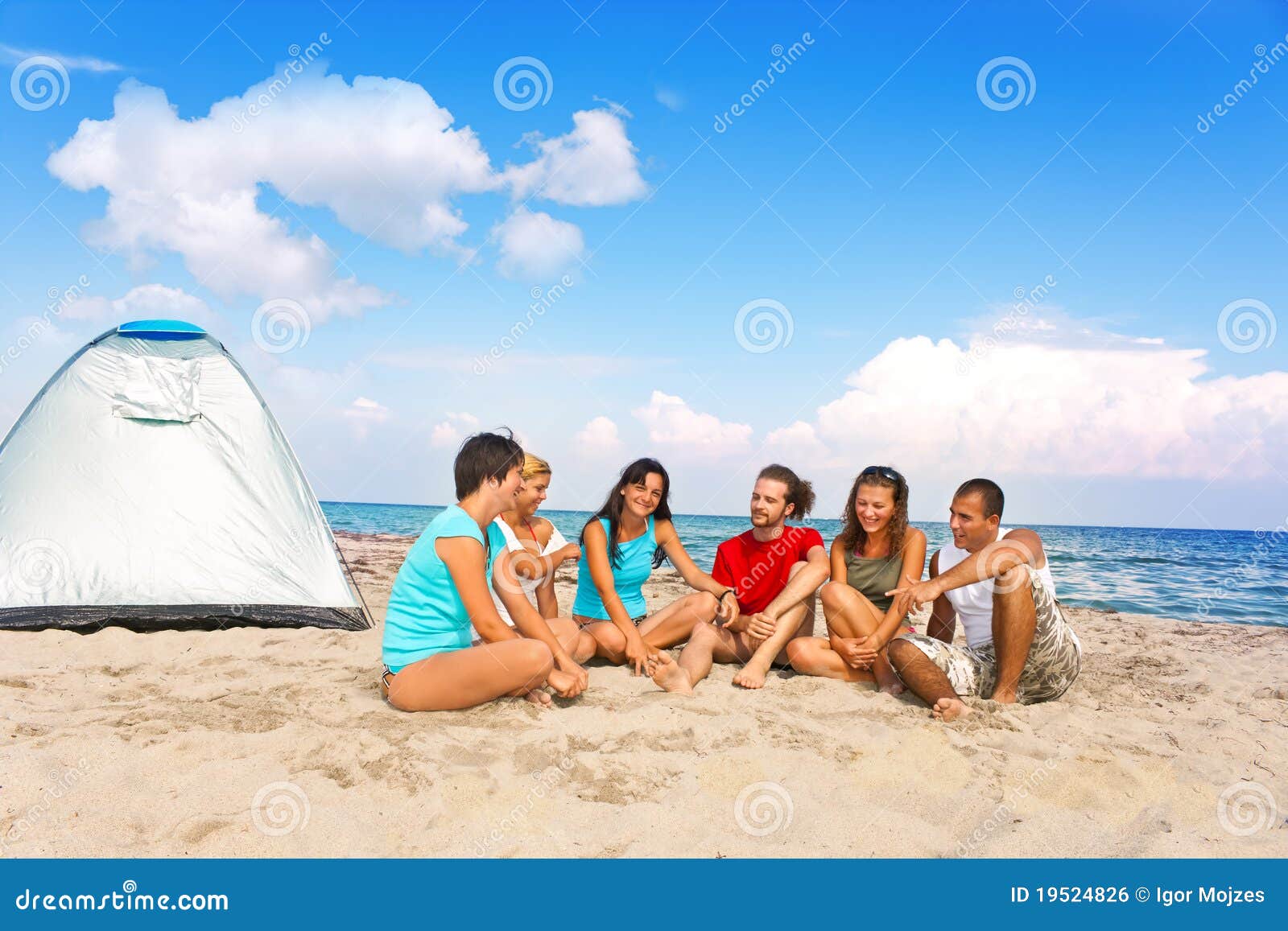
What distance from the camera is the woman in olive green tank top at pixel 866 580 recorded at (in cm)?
405

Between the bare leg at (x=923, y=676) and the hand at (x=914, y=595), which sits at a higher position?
the hand at (x=914, y=595)

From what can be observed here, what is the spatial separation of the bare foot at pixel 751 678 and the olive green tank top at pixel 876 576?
703 millimetres

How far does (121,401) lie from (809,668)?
5128 mm

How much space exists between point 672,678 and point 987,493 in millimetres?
1701

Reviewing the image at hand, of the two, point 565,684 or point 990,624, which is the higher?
point 990,624

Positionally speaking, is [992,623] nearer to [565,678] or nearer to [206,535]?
[565,678]

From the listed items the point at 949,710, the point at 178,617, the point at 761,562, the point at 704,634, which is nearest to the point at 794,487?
the point at 761,562

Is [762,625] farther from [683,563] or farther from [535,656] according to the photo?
[535,656]

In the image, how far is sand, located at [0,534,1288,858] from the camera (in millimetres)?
2400

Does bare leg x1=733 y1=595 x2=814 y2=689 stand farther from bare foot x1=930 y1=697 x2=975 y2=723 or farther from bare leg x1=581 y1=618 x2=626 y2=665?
bare foot x1=930 y1=697 x2=975 y2=723

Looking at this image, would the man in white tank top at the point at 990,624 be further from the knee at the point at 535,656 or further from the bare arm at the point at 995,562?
the knee at the point at 535,656

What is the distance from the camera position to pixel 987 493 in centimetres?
375

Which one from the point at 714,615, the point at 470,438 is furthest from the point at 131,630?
the point at 714,615

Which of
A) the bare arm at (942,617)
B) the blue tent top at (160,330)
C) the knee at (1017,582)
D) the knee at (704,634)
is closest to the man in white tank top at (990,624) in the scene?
the knee at (1017,582)
